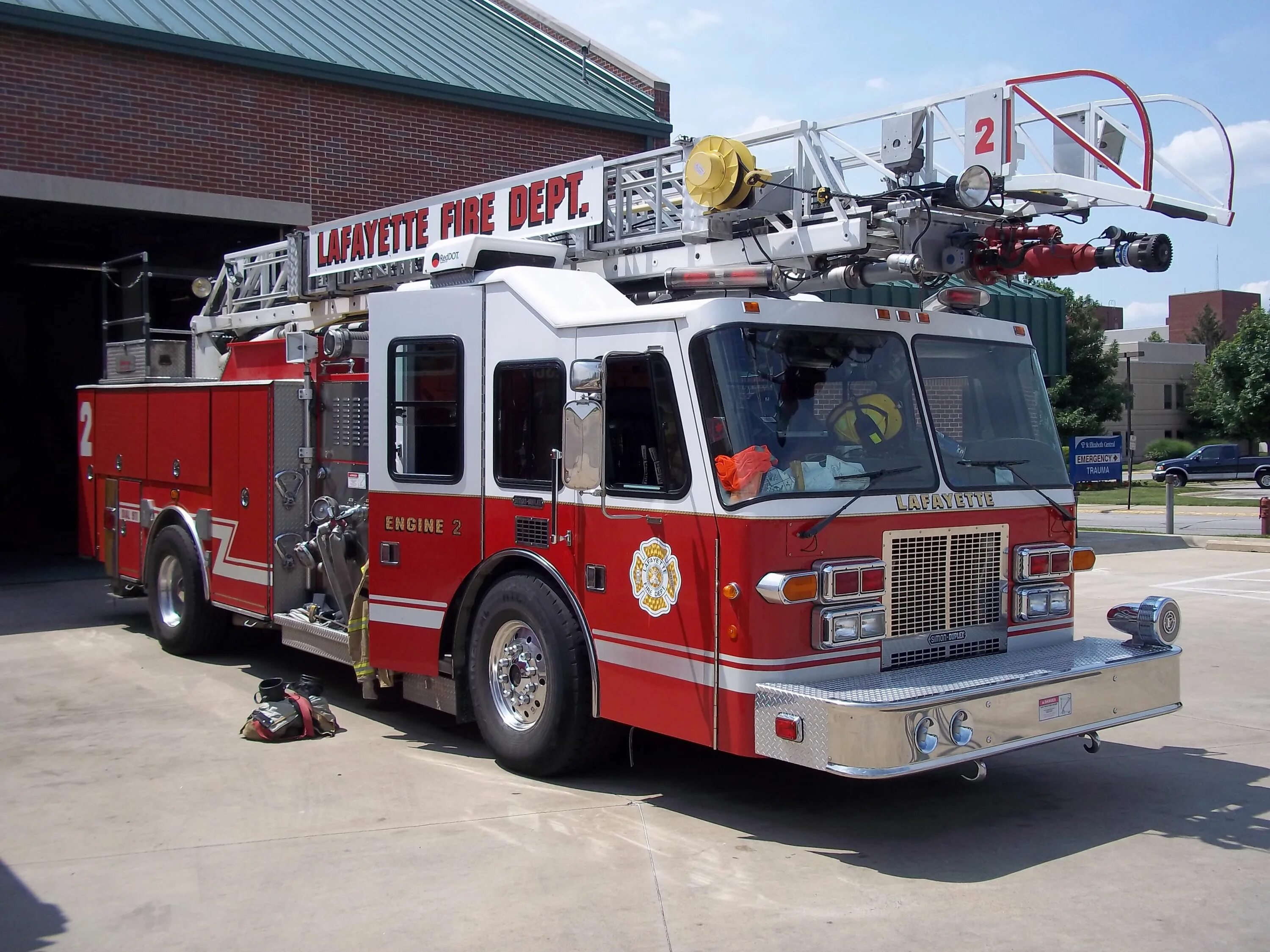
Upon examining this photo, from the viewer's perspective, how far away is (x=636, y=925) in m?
4.65

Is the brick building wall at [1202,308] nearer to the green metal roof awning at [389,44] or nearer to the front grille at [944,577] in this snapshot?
the green metal roof awning at [389,44]

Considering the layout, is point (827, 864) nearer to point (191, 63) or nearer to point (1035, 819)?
point (1035, 819)

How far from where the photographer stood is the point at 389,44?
54.7ft

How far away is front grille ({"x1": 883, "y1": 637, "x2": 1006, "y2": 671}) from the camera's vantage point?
578cm

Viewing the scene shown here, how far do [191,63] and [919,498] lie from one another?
11.9 m

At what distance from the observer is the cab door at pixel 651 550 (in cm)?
555

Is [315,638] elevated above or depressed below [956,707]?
below

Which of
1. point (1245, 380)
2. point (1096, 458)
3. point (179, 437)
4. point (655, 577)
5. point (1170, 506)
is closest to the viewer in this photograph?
point (655, 577)

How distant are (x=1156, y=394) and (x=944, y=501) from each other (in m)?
67.4

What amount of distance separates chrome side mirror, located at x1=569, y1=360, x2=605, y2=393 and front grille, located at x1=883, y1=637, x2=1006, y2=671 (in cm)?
192

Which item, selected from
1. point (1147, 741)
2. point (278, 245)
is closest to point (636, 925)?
point (1147, 741)

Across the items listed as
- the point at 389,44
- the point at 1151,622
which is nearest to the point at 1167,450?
the point at 389,44

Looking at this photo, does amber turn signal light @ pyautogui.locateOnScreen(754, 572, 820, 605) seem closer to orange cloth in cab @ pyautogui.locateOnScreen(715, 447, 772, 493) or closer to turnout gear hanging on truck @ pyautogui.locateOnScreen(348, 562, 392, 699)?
orange cloth in cab @ pyautogui.locateOnScreen(715, 447, 772, 493)

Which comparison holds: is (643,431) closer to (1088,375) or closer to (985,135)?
(985,135)
